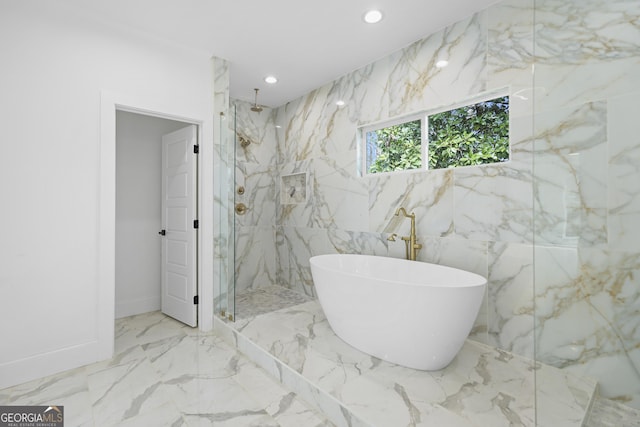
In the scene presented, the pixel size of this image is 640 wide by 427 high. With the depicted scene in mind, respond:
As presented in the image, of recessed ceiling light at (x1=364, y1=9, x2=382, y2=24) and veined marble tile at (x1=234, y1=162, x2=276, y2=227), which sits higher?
recessed ceiling light at (x1=364, y1=9, x2=382, y2=24)

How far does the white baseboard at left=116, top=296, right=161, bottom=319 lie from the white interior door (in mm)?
202

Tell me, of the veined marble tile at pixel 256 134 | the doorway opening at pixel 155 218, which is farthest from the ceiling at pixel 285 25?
the veined marble tile at pixel 256 134

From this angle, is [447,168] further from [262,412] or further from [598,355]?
[262,412]

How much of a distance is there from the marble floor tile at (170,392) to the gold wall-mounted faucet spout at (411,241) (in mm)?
1466

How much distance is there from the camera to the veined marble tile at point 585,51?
115 cm

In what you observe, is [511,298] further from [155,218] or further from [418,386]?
[155,218]

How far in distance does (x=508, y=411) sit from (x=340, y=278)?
1.17 meters

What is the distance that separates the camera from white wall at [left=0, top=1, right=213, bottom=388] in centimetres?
207

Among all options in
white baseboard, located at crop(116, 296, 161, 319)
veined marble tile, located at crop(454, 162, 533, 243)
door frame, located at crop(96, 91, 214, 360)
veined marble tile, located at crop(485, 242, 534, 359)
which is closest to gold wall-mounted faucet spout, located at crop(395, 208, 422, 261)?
veined marble tile, located at crop(454, 162, 533, 243)

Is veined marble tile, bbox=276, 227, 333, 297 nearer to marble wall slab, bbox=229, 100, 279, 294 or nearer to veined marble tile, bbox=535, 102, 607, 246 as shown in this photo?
marble wall slab, bbox=229, 100, 279, 294

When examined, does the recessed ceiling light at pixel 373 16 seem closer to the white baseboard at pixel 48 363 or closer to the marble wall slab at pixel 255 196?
the marble wall slab at pixel 255 196

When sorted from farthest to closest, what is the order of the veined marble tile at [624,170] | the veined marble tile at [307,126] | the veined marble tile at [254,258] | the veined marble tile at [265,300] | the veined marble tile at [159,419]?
the veined marble tile at [254,258], the veined marble tile at [307,126], the veined marble tile at [265,300], the veined marble tile at [159,419], the veined marble tile at [624,170]

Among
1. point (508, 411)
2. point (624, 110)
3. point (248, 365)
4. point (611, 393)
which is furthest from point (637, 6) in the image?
point (248, 365)

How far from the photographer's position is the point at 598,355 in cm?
131
